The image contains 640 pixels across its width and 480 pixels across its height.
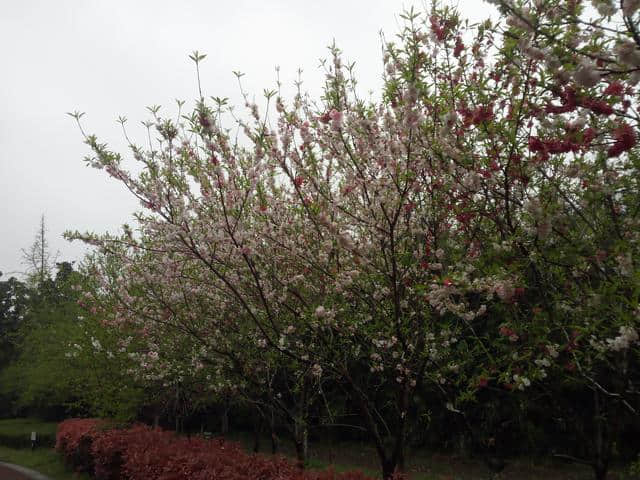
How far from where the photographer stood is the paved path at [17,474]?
14.4 metres

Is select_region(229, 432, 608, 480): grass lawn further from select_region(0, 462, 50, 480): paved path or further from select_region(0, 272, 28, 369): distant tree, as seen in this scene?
select_region(0, 272, 28, 369): distant tree

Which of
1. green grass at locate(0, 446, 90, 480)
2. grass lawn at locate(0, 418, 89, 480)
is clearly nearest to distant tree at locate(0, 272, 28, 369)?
grass lawn at locate(0, 418, 89, 480)

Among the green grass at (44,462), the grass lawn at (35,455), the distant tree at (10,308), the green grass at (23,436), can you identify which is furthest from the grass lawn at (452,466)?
the distant tree at (10,308)

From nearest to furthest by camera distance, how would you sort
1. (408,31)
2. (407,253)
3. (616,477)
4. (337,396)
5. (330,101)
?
(408,31) → (407,253) → (330,101) → (616,477) → (337,396)

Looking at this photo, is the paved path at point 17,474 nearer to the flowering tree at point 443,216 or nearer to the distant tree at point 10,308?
the flowering tree at point 443,216

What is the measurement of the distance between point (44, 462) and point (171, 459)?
1359 centimetres

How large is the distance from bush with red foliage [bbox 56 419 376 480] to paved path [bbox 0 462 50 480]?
1.99 m

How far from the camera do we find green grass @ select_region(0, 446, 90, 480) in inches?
561

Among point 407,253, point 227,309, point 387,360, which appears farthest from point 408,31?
point 227,309

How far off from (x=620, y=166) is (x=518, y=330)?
5.40ft

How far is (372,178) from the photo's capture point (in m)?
5.10

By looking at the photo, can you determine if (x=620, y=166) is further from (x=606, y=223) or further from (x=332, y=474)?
(x=332, y=474)

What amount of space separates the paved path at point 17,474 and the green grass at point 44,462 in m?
0.26

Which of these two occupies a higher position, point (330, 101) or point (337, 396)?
point (330, 101)
